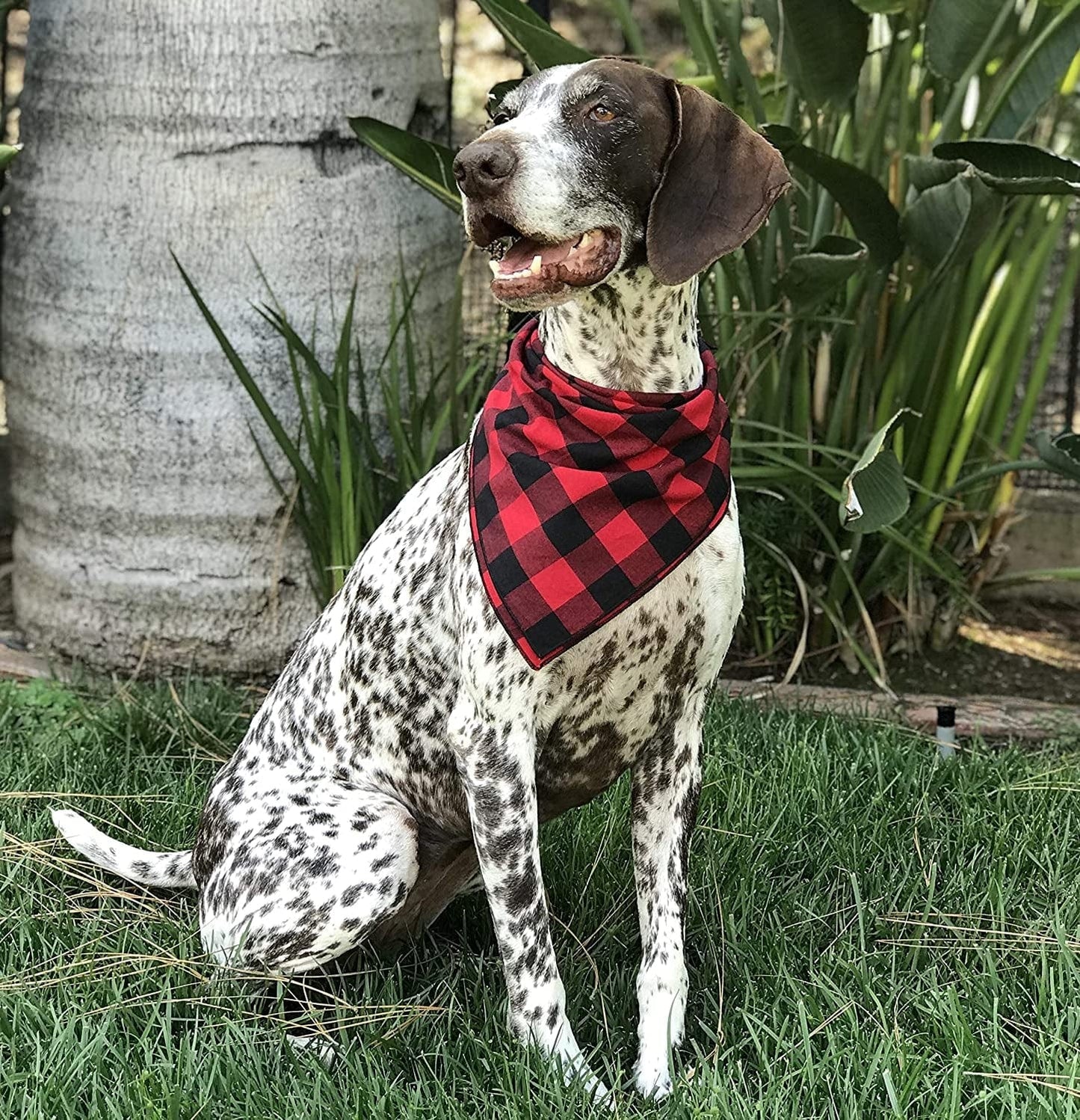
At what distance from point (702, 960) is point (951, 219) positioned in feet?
6.23

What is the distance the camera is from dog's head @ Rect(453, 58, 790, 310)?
230 cm

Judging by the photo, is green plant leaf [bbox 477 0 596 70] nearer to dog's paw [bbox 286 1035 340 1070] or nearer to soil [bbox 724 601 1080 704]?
soil [bbox 724 601 1080 704]

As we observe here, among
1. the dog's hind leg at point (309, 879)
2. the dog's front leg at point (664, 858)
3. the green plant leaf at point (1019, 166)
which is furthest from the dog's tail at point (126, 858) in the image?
the green plant leaf at point (1019, 166)

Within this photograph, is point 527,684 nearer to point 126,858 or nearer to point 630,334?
point 630,334

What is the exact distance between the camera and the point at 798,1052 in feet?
8.23

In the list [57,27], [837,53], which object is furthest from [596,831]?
[57,27]

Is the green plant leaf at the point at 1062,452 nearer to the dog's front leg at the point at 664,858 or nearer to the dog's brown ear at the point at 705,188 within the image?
the dog's front leg at the point at 664,858

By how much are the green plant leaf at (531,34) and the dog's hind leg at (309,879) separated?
194 centimetres

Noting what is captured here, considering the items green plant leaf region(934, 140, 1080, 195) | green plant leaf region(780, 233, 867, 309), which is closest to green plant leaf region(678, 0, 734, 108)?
green plant leaf region(780, 233, 867, 309)

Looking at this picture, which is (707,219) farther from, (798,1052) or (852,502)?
(798,1052)

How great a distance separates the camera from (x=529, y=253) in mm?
2346

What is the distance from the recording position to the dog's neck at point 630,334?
2.46m

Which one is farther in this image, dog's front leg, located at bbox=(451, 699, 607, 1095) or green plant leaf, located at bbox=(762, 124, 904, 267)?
green plant leaf, located at bbox=(762, 124, 904, 267)

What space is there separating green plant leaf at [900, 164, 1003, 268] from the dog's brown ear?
1.30 metres
